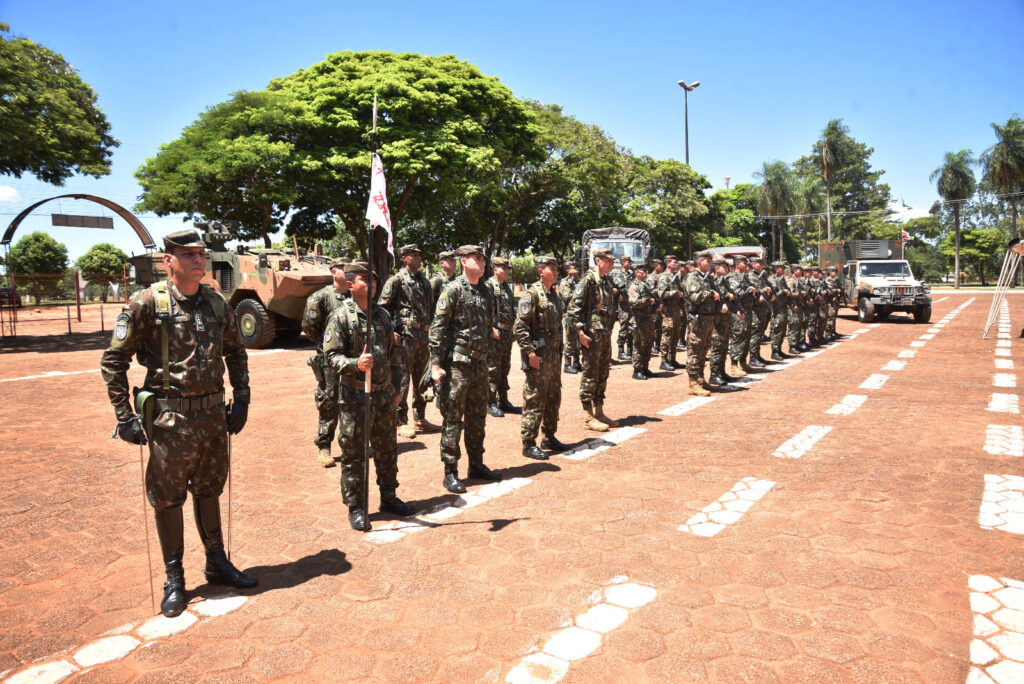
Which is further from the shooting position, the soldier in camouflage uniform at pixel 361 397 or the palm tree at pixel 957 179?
the palm tree at pixel 957 179

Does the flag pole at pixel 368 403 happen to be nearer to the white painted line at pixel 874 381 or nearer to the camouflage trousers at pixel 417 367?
the camouflage trousers at pixel 417 367

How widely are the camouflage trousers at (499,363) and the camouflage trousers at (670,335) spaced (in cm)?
459

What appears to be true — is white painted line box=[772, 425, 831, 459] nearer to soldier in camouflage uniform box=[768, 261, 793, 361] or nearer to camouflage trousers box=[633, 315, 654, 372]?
camouflage trousers box=[633, 315, 654, 372]

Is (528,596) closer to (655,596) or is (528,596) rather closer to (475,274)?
(655,596)

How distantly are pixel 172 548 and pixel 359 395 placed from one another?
4.87ft

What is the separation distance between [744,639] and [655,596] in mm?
548

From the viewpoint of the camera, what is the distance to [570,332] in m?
10.5

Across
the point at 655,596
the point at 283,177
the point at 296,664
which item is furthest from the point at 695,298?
the point at 283,177

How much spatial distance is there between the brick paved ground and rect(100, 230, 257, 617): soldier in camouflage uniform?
59 cm

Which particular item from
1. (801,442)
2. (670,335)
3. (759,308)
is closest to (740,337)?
(759,308)

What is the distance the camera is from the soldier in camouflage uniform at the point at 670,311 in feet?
37.0

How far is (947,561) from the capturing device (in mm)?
3994

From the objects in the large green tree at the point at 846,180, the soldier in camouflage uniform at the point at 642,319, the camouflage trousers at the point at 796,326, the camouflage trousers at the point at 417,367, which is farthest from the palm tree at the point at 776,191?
the camouflage trousers at the point at 417,367

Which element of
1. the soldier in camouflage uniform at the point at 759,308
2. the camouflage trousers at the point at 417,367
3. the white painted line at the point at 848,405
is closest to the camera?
the camouflage trousers at the point at 417,367
